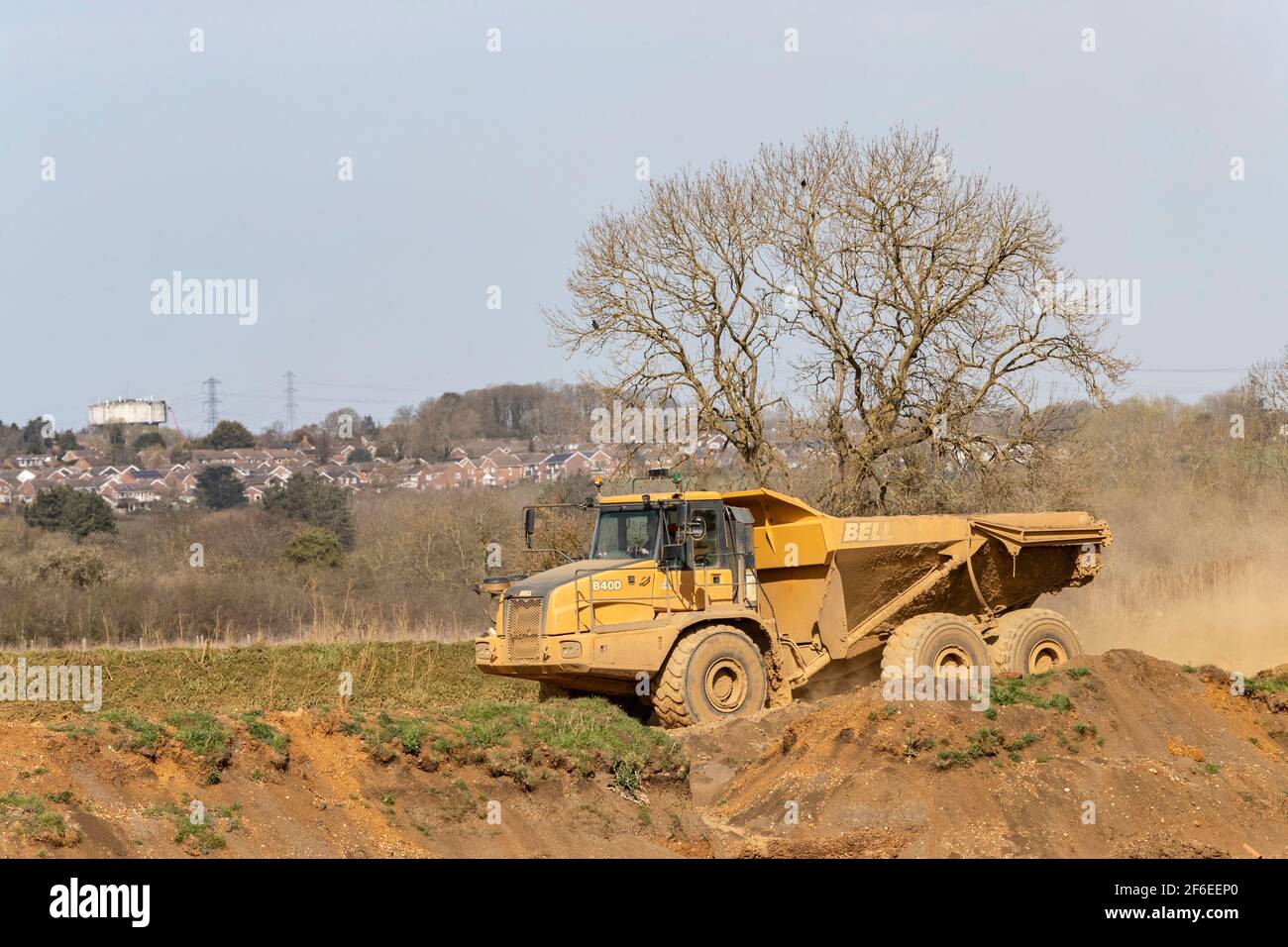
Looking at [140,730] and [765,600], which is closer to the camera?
[140,730]

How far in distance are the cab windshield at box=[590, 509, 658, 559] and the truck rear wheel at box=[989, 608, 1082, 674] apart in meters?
5.73

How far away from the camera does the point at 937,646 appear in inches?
744

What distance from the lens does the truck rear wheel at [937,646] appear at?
18609mm

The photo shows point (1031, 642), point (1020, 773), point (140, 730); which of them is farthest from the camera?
point (1031, 642)

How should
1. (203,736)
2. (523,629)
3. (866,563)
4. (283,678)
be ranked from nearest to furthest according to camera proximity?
(203,736), (523,629), (866,563), (283,678)

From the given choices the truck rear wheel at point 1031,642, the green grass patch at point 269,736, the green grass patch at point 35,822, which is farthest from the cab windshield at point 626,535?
the green grass patch at point 35,822

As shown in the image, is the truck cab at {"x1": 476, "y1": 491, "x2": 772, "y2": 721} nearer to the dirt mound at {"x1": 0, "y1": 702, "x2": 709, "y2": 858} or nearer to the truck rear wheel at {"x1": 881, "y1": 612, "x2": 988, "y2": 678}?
the truck rear wheel at {"x1": 881, "y1": 612, "x2": 988, "y2": 678}

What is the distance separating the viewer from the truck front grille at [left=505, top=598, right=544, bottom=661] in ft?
53.7

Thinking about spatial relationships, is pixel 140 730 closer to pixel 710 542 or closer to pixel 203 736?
pixel 203 736

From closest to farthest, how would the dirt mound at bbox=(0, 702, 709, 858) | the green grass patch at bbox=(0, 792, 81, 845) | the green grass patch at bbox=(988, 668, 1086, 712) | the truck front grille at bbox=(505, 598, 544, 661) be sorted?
the green grass patch at bbox=(0, 792, 81, 845) < the dirt mound at bbox=(0, 702, 709, 858) < the green grass patch at bbox=(988, 668, 1086, 712) < the truck front grille at bbox=(505, 598, 544, 661)

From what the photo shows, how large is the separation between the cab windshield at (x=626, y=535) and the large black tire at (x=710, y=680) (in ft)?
3.98

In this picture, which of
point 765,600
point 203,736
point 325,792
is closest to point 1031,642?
point 765,600

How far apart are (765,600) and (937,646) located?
2416 millimetres

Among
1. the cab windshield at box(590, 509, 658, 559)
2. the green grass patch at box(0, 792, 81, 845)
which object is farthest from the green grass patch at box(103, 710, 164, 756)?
the cab windshield at box(590, 509, 658, 559)
